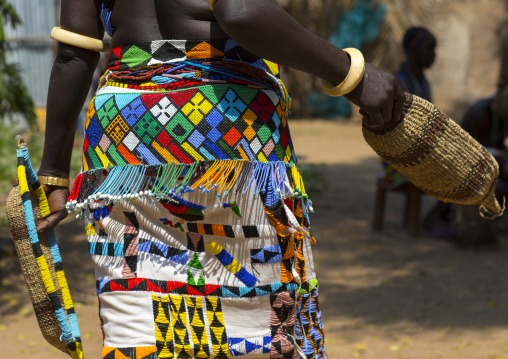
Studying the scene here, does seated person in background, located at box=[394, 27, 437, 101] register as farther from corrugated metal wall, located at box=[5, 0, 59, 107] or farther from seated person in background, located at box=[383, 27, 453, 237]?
corrugated metal wall, located at box=[5, 0, 59, 107]

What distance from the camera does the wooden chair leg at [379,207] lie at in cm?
650

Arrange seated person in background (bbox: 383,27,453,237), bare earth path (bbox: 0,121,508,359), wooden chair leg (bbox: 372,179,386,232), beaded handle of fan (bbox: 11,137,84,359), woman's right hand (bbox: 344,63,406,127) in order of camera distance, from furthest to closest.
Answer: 1. wooden chair leg (bbox: 372,179,386,232)
2. seated person in background (bbox: 383,27,453,237)
3. bare earth path (bbox: 0,121,508,359)
4. beaded handle of fan (bbox: 11,137,84,359)
5. woman's right hand (bbox: 344,63,406,127)

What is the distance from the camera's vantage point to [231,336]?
171cm

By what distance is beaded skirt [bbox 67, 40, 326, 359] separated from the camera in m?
1.63

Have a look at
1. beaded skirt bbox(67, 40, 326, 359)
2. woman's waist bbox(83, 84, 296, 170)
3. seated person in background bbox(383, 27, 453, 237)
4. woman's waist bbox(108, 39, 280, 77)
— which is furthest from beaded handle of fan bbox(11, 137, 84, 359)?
seated person in background bbox(383, 27, 453, 237)

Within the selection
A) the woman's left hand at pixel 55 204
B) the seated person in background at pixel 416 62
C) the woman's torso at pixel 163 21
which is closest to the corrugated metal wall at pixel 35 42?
the seated person in background at pixel 416 62

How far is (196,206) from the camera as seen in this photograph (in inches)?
65.4

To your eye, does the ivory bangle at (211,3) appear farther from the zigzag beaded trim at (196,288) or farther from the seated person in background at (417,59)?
the seated person in background at (417,59)

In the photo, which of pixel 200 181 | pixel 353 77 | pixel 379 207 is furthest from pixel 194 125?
pixel 379 207

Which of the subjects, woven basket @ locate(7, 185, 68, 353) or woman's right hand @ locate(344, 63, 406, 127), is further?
woven basket @ locate(7, 185, 68, 353)

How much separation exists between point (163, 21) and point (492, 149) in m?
4.80

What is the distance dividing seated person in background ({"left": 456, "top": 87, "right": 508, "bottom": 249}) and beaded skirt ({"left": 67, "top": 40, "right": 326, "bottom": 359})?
451 centimetres

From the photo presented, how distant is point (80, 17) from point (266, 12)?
2.14 feet

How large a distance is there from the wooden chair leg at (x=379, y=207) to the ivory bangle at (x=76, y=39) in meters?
4.90
